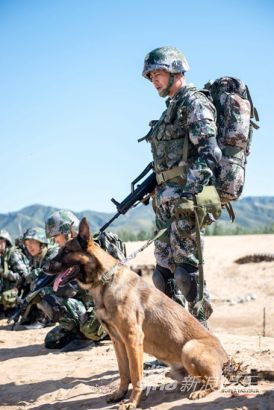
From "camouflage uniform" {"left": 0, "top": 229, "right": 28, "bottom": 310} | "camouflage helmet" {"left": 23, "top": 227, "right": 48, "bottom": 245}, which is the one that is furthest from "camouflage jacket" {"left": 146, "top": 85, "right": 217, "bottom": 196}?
"camouflage uniform" {"left": 0, "top": 229, "right": 28, "bottom": 310}

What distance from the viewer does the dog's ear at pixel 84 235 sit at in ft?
17.2

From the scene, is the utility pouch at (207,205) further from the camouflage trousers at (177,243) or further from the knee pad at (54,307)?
the knee pad at (54,307)

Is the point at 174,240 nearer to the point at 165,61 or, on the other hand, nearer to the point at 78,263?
the point at 78,263

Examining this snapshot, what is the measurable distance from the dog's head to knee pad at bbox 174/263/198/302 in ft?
3.36

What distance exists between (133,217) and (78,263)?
15582 centimetres

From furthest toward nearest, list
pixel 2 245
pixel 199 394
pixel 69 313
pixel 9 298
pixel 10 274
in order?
pixel 2 245 → pixel 10 274 → pixel 9 298 → pixel 69 313 → pixel 199 394

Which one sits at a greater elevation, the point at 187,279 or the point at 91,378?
the point at 187,279

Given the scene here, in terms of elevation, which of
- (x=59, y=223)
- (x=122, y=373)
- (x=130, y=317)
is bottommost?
(x=122, y=373)

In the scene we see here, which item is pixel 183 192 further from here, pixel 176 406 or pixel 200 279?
pixel 176 406

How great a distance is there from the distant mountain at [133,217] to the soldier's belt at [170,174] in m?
117

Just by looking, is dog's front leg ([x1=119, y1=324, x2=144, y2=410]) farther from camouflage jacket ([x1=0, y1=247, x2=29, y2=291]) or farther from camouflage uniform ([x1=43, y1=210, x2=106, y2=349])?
camouflage jacket ([x1=0, y1=247, x2=29, y2=291])

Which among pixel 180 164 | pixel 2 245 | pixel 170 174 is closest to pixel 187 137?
pixel 180 164

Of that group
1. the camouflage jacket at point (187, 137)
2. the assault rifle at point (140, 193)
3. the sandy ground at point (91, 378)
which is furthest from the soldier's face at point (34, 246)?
the camouflage jacket at point (187, 137)

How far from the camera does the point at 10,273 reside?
13023 millimetres
